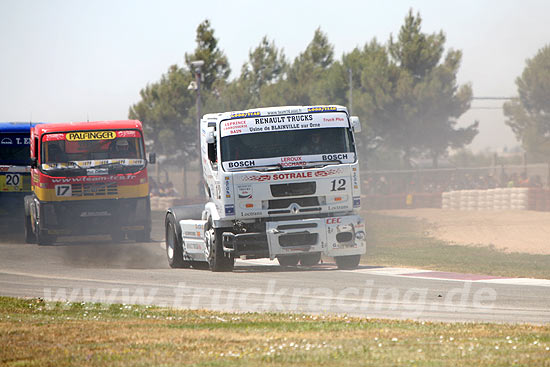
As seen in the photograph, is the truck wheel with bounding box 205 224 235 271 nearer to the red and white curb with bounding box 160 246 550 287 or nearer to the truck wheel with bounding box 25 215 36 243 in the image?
the red and white curb with bounding box 160 246 550 287

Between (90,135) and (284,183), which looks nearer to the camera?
(284,183)

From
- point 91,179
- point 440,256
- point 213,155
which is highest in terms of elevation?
point 213,155

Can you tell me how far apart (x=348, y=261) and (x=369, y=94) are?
4807 cm

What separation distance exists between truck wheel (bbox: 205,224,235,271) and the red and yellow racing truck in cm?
682

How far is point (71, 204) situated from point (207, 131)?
7655mm

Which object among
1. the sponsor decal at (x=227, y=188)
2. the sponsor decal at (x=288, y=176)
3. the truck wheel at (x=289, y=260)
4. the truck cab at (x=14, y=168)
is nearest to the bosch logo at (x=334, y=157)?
the sponsor decal at (x=288, y=176)

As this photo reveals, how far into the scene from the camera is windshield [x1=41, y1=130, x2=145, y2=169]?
2117 centimetres

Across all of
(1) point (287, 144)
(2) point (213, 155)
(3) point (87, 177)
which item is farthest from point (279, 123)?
(3) point (87, 177)

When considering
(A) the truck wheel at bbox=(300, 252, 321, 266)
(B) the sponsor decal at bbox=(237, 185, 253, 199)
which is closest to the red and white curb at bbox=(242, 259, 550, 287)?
(A) the truck wheel at bbox=(300, 252, 321, 266)

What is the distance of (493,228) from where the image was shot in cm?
3150

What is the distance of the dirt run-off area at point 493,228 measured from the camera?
85.9 feet

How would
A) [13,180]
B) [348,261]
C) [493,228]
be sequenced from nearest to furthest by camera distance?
1. [348,261]
2. [13,180]
3. [493,228]

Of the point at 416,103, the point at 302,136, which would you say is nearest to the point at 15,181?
the point at 302,136

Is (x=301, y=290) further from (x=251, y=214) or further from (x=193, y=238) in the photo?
(x=193, y=238)
